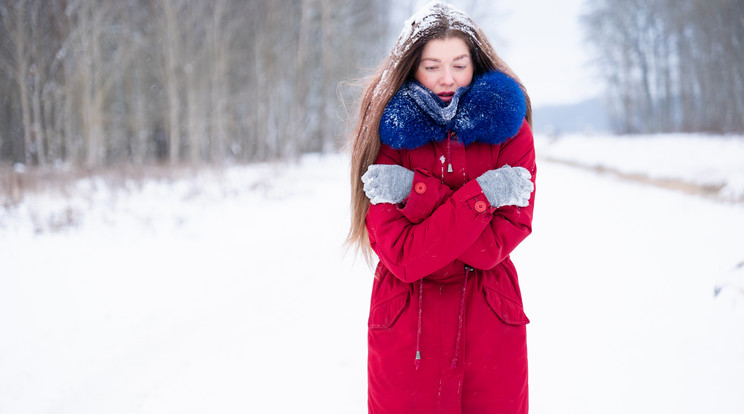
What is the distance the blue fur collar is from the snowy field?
130 cm

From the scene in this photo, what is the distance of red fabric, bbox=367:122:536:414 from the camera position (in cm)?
135

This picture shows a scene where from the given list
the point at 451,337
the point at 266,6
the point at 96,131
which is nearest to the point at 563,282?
the point at 451,337

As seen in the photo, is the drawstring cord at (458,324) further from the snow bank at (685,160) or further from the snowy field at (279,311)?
the snow bank at (685,160)

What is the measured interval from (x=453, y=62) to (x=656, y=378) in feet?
8.40

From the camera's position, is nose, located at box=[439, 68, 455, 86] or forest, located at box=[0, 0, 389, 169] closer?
nose, located at box=[439, 68, 455, 86]

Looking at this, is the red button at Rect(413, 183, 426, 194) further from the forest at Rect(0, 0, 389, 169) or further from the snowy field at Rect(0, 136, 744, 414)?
the forest at Rect(0, 0, 389, 169)

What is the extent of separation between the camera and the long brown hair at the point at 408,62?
4.91 ft

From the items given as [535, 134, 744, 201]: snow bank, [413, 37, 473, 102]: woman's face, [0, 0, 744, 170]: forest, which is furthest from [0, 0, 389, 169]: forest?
[413, 37, 473, 102]: woman's face

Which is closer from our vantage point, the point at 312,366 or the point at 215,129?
the point at 312,366

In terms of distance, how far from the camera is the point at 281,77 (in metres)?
20.3

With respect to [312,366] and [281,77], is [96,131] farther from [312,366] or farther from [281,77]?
[312,366]

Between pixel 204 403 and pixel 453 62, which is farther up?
pixel 453 62

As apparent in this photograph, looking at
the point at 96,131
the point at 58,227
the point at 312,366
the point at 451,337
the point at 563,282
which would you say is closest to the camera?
the point at 451,337

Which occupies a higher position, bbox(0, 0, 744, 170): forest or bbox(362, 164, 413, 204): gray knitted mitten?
bbox(0, 0, 744, 170): forest
